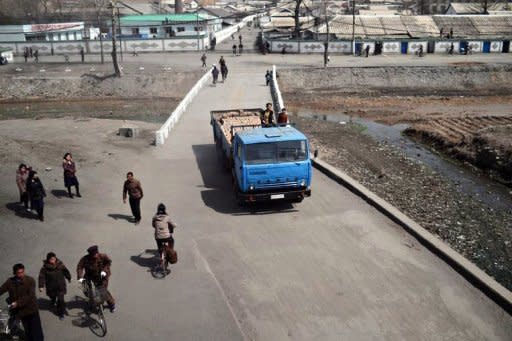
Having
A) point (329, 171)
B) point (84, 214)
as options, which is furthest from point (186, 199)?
point (329, 171)

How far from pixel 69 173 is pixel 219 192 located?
4.73 metres

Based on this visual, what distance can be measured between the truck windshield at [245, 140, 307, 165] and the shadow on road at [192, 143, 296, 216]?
1.60 metres

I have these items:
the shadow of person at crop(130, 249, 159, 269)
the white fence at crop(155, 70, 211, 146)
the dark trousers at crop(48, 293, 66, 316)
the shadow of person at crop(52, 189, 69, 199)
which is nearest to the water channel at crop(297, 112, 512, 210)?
the white fence at crop(155, 70, 211, 146)

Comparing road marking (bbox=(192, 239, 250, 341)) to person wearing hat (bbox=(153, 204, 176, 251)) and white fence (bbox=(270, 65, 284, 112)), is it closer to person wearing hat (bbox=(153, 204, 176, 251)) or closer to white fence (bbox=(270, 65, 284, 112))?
person wearing hat (bbox=(153, 204, 176, 251))

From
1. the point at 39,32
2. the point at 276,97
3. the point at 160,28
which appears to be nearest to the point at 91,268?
the point at 276,97

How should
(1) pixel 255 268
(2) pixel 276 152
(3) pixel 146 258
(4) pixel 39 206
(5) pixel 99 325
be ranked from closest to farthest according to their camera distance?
(5) pixel 99 325
(1) pixel 255 268
(3) pixel 146 258
(4) pixel 39 206
(2) pixel 276 152

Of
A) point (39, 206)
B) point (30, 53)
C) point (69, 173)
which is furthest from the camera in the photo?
point (30, 53)

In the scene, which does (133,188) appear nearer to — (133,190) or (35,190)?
(133,190)

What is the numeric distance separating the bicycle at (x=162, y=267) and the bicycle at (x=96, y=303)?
183 cm

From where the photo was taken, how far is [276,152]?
14.7m

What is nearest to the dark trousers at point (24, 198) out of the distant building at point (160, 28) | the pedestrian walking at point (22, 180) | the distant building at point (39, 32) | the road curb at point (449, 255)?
the pedestrian walking at point (22, 180)

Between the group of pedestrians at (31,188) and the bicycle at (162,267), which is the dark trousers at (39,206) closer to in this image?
the group of pedestrians at (31,188)

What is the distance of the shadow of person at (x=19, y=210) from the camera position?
45.2ft

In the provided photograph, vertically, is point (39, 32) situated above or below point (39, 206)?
above
